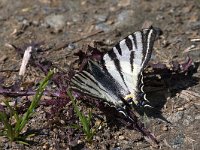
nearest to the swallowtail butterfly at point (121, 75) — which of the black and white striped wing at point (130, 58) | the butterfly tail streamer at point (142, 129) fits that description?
the black and white striped wing at point (130, 58)

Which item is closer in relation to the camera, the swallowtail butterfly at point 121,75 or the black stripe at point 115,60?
the swallowtail butterfly at point 121,75

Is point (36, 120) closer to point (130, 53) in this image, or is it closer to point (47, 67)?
point (47, 67)

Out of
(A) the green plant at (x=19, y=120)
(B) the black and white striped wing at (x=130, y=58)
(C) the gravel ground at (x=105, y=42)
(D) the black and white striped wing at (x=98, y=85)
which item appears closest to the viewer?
(A) the green plant at (x=19, y=120)

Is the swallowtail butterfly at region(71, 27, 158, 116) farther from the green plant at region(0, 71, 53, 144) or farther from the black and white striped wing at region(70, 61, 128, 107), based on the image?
the green plant at region(0, 71, 53, 144)

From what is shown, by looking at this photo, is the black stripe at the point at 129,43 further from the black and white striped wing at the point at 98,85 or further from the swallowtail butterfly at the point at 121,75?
the black and white striped wing at the point at 98,85

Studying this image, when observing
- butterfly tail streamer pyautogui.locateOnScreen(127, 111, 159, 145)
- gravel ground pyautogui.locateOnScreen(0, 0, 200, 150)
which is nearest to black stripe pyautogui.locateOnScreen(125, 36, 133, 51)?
gravel ground pyautogui.locateOnScreen(0, 0, 200, 150)

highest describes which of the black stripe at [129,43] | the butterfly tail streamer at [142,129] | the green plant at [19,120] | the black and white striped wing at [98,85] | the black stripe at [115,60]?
the black stripe at [129,43]

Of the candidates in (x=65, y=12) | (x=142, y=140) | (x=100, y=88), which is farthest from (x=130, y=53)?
(x=65, y=12)

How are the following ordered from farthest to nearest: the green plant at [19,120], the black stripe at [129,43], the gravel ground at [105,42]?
the black stripe at [129,43] → the gravel ground at [105,42] → the green plant at [19,120]
